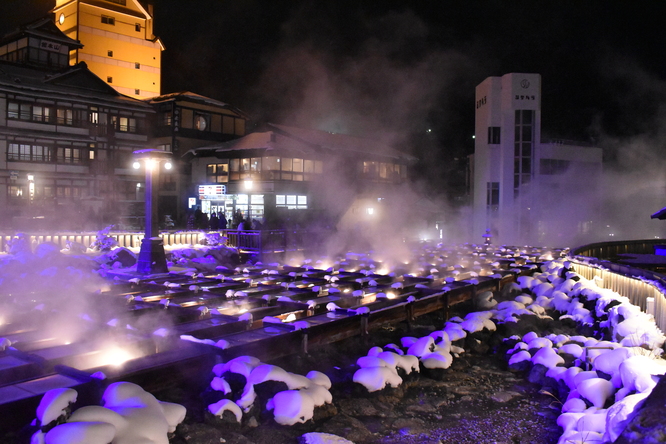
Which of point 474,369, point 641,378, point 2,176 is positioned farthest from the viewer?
point 2,176

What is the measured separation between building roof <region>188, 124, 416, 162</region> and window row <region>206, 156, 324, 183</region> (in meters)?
0.68

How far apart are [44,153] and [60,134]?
106cm

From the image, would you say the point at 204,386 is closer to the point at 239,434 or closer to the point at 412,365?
the point at 239,434

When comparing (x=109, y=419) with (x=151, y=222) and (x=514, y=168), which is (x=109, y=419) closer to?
(x=151, y=222)

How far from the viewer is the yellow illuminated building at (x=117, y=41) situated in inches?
1187

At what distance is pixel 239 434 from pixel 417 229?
20891 mm

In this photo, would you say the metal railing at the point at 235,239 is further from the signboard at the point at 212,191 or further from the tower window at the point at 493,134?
the tower window at the point at 493,134

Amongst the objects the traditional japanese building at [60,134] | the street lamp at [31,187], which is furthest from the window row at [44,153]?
the street lamp at [31,187]

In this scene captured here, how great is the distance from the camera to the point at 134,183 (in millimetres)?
24109

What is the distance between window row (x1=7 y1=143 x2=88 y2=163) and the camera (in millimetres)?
20656

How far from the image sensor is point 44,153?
70.5ft

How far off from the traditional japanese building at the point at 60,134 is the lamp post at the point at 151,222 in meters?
8.96

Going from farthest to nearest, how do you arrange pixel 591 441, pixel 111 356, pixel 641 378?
pixel 111 356
pixel 641 378
pixel 591 441

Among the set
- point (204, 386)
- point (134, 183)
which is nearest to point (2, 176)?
point (134, 183)
